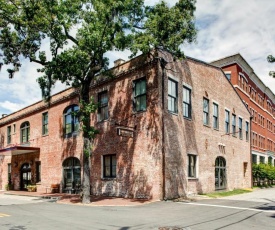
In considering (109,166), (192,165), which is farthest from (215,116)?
(109,166)

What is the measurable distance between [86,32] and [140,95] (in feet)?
17.2

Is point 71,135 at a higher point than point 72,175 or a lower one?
higher

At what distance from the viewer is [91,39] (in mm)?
15312

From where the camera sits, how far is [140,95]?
19062mm

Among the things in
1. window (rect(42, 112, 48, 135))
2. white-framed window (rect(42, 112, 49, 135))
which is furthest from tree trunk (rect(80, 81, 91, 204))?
window (rect(42, 112, 48, 135))

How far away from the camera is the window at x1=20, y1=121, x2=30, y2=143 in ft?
101

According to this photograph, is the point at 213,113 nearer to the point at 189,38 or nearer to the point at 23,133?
the point at 189,38

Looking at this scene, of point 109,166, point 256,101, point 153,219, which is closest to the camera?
point 153,219

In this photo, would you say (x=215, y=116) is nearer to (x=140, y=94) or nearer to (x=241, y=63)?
(x=140, y=94)

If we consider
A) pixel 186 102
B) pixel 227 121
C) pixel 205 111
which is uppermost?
pixel 186 102

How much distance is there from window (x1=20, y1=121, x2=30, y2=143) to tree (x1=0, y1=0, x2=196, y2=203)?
1463cm

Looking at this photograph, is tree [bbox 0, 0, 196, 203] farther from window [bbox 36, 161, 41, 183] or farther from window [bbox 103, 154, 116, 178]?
window [bbox 36, 161, 41, 183]

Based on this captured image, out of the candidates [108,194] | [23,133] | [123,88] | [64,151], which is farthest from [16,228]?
[23,133]

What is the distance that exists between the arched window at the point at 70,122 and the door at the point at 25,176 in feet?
24.1
